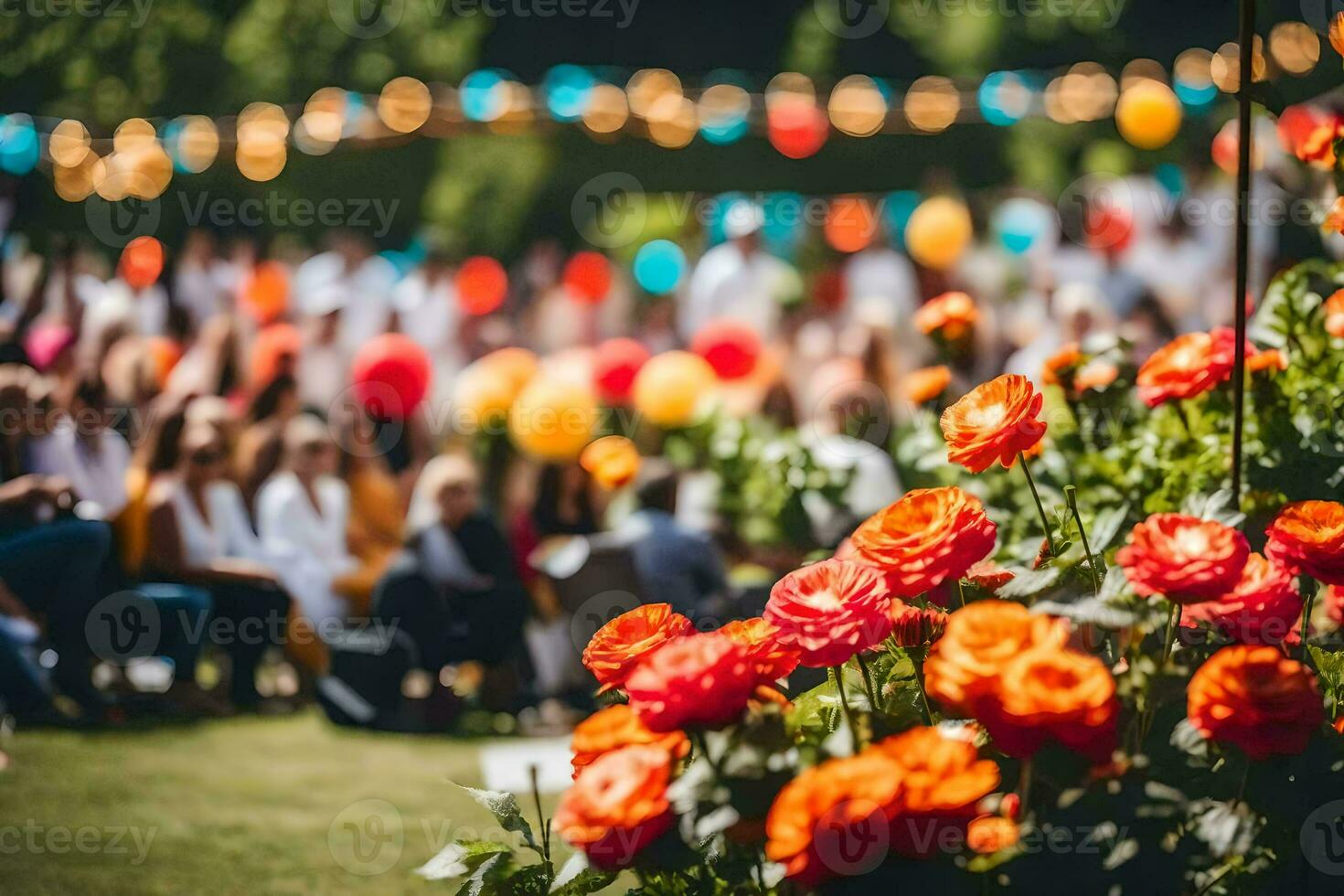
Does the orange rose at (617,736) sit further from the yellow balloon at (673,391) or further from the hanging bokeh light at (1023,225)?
the hanging bokeh light at (1023,225)

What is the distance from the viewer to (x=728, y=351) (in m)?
5.36

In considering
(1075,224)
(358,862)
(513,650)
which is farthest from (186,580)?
(1075,224)

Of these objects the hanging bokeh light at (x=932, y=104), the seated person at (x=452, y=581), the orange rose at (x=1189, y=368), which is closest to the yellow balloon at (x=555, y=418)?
the seated person at (x=452, y=581)

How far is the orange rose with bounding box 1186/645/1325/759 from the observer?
0.96 m

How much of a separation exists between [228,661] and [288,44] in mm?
6627

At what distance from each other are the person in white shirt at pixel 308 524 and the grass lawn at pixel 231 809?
Answer: 55 cm

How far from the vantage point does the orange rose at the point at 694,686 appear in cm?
99

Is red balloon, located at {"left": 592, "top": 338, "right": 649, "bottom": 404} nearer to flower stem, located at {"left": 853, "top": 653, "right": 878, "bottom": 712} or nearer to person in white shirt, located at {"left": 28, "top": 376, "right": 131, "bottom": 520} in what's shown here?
person in white shirt, located at {"left": 28, "top": 376, "right": 131, "bottom": 520}

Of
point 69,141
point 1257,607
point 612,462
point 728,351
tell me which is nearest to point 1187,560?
point 1257,607

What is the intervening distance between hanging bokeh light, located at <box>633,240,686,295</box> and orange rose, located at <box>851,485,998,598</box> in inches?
341

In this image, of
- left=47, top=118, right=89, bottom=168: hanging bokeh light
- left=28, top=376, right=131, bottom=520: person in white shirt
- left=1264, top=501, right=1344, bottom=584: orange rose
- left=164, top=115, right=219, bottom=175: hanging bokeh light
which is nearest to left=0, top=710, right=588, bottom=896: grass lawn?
left=28, top=376, right=131, bottom=520: person in white shirt

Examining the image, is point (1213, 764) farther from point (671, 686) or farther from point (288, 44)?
point (288, 44)

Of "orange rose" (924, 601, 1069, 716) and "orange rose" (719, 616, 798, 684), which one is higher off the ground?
"orange rose" (924, 601, 1069, 716)

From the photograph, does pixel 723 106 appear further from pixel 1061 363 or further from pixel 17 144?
pixel 1061 363
